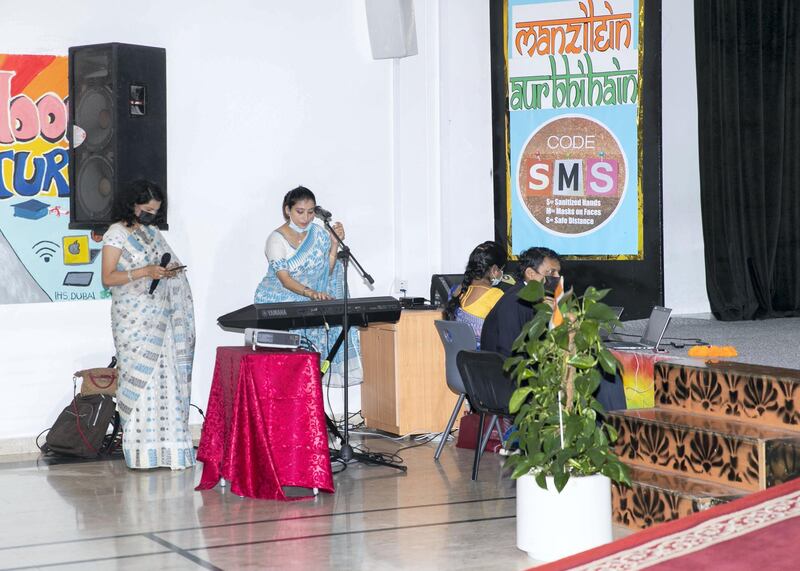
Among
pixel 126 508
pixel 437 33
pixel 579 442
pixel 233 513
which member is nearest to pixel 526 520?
pixel 579 442

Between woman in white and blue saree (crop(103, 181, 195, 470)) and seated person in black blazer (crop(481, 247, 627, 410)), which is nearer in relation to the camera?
seated person in black blazer (crop(481, 247, 627, 410))

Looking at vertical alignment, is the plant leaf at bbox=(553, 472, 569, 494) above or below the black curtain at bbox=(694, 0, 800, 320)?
below

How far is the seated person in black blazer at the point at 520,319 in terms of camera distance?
5.24m

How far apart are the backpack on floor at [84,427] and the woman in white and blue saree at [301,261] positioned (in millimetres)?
1031

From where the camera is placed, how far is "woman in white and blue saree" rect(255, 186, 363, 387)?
250 inches

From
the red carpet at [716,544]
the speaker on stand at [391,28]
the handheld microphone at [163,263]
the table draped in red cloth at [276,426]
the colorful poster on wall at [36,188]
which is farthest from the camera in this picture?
the speaker on stand at [391,28]

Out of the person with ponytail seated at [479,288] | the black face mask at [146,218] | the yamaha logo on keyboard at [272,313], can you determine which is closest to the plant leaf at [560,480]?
the person with ponytail seated at [479,288]

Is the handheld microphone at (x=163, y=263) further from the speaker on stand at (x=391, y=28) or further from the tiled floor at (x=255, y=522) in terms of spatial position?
the speaker on stand at (x=391, y=28)

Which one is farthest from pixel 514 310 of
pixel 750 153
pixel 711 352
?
pixel 750 153

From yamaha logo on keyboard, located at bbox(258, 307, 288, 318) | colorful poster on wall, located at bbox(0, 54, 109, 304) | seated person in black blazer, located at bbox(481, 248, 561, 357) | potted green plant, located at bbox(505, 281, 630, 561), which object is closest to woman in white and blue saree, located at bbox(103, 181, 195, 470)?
yamaha logo on keyboard, located at bbox(258, 307, 288, 318)

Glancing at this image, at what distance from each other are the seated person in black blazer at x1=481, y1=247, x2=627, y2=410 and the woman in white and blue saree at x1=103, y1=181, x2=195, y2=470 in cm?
161

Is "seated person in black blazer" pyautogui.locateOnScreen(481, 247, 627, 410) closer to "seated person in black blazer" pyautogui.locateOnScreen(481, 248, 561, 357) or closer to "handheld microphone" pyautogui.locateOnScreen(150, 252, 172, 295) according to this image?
"seated person in black blazer" pyautogui.locateOnScreen(481, 248, 561, 357)

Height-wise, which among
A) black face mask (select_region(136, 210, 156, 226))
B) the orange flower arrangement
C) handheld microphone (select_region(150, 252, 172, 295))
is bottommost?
the orange flower arrangement

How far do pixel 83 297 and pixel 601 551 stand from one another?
4147mm
